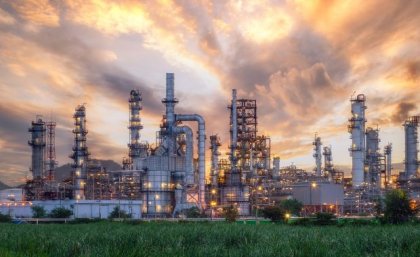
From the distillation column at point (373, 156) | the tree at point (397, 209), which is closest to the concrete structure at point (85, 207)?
the tree at point (397, 209)

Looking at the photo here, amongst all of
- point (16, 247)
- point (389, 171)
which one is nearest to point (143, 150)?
point (389, 171)

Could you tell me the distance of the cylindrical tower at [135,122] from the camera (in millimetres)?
116387

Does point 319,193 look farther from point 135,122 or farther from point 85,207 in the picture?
point 85,207

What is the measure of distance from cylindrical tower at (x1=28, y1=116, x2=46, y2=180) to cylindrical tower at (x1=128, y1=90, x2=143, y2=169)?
26.4m

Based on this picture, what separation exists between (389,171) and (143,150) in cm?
6959

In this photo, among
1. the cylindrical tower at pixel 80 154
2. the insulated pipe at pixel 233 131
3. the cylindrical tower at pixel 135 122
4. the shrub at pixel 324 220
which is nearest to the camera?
the shrub at pixel 324 220

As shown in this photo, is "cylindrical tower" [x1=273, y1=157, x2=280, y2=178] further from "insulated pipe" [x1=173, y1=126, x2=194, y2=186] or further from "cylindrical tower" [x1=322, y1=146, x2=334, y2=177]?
"insulated pipe" [x1=173, y1=126, x2=194, y2=186]

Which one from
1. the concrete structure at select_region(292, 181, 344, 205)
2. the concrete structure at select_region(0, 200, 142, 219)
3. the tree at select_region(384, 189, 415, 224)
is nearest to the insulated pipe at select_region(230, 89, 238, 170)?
the concrete structure at select_region(292, 181, 344, 205)

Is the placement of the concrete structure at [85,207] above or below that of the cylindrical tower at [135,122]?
below

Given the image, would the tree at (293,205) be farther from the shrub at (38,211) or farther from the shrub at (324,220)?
the shrub at (38,211)

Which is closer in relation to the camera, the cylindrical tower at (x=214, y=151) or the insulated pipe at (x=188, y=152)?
the insulated pipe at (x=188, y=152)

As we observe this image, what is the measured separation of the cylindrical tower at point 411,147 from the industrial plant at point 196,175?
23cm

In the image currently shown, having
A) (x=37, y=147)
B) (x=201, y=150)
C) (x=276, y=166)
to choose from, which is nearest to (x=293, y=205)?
(x=201, y=150)

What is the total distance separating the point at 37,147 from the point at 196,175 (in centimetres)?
4434
